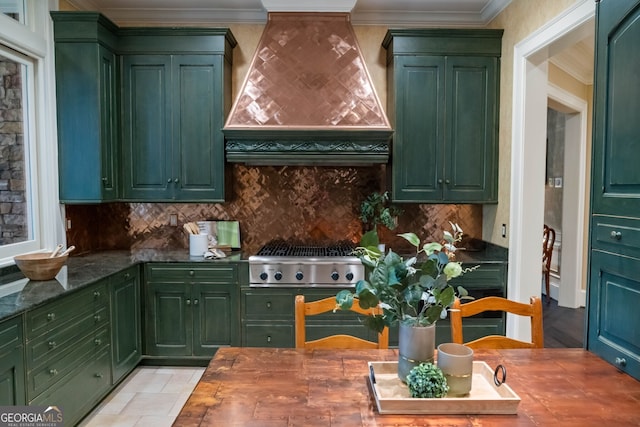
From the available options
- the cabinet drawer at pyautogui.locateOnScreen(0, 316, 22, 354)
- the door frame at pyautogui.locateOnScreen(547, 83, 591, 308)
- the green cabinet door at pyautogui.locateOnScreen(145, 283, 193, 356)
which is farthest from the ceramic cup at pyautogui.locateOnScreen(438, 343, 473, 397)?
the door frame at pyautogui.locateOnScreen(547, 83, 591, 308)

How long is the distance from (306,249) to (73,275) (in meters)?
1.77

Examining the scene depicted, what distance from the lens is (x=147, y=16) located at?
3695 millimetres

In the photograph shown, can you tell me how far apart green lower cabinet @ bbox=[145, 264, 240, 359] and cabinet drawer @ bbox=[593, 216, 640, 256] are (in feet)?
8.18

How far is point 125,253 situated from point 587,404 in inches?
138

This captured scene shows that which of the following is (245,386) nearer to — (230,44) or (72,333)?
(72,333)

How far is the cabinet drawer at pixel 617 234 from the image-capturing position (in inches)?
57.1

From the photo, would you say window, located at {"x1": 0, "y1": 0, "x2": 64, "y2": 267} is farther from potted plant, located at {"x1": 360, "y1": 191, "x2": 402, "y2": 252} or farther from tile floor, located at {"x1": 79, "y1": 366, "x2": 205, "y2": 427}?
potted plant, located at {"x1": 360, "y1": 191, "x2": 402, "y2": 252}

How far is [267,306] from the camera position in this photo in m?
3.28

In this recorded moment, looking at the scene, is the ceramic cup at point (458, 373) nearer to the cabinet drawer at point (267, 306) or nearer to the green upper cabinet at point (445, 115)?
the cabinet drawer at point (267, 306)

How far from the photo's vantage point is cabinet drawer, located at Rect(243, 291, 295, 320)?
3271 millimetres

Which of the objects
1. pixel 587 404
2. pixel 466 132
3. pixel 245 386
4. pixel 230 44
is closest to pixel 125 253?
pixel 230 44

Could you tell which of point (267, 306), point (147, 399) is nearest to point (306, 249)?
point (267, 306)

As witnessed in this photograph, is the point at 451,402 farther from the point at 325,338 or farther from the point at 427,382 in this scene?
the point at 325,338

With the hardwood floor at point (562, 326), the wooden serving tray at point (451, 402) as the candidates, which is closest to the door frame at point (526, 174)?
the hardwood floor at point (562, 326)
